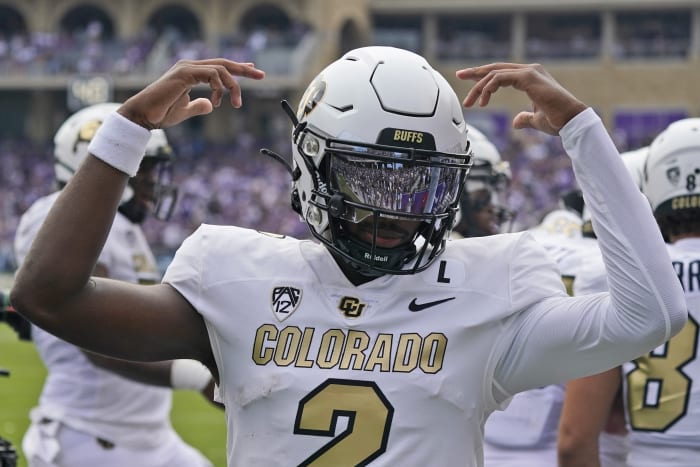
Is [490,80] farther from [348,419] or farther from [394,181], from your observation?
[348,419]

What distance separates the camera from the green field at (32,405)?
8773 mm

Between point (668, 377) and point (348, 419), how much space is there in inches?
51.8

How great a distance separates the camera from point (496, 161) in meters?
4.71

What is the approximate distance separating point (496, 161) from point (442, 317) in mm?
2409

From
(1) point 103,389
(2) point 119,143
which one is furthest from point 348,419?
(1) point 103,389

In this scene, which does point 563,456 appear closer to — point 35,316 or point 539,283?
point 539,283

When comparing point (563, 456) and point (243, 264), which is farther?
point (563, 456)

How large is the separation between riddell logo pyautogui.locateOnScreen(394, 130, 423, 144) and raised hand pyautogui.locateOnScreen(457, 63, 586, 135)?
0.40 feet

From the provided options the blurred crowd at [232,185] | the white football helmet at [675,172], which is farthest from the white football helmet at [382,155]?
the blurred crowd at [232,185]

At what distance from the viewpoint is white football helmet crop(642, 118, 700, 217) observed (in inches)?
131

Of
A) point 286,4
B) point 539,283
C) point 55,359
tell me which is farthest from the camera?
point 286,4

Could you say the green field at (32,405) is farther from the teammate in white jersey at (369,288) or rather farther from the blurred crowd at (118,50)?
the blurred crowd at (118,50)

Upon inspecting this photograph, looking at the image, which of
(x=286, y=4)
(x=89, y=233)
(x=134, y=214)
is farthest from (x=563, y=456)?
(x=286, y=4)

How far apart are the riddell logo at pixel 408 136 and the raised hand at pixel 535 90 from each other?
0.40 feet
